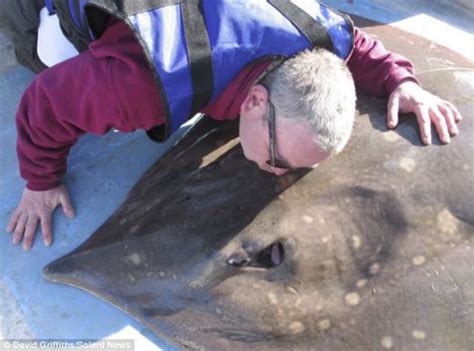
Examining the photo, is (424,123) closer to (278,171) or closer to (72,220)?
(278,171)

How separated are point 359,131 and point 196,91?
2.06 feet

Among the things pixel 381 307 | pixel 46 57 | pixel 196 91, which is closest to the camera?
pixel 381 307

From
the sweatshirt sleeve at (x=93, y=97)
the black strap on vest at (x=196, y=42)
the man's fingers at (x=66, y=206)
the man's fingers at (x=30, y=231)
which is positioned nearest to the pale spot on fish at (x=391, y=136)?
the black strap on vest at (x=196, y=42)

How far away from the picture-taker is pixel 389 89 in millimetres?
2365

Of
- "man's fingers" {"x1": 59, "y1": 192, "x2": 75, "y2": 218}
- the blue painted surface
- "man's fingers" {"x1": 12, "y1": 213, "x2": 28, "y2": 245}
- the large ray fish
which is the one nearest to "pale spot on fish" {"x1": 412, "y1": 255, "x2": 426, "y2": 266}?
the large ray fish

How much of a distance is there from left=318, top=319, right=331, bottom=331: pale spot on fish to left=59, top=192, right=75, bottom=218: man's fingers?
1111mm

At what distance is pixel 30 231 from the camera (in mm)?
2361

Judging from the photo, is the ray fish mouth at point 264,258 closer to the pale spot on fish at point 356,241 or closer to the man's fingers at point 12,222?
the pale spot on fish at point 356,241

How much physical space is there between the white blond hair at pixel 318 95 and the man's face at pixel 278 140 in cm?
2

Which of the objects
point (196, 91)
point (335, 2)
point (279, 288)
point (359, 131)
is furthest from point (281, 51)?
point (335, 2)

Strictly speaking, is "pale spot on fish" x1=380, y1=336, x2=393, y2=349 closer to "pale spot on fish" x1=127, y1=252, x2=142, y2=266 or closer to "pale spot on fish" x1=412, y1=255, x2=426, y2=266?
"pale spot on fish" x1=412, y1=255, x2=426, y2=266

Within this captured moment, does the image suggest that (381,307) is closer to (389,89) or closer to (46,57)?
(389,89)

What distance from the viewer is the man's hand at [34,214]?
2.36 metres

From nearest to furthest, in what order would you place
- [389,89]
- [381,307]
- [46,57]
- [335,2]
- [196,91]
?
[381,307], [196,91], [389,89], [46,57], [335,2]
